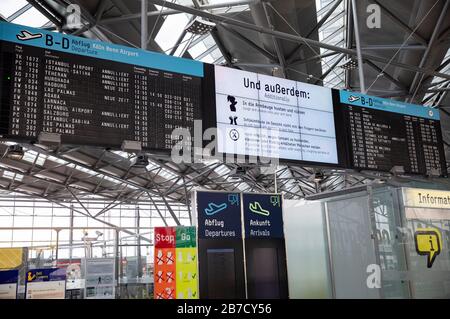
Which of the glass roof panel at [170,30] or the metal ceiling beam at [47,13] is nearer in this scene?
the metal ceiling beam at [47,13]

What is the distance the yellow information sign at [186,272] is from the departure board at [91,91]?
3.15m

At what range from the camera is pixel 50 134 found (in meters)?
5.93

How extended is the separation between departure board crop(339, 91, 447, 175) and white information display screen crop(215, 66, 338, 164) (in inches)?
22.4

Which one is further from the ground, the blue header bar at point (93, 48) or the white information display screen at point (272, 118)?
the blue header bar at point (93, 48)

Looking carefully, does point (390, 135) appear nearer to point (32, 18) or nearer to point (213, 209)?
point (213, 209)

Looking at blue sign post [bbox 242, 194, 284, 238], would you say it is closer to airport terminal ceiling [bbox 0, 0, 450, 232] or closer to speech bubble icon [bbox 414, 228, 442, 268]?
airport terminal ceiling [bbox 0, 0, 450, 232]

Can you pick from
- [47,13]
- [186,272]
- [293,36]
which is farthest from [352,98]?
[47,13]

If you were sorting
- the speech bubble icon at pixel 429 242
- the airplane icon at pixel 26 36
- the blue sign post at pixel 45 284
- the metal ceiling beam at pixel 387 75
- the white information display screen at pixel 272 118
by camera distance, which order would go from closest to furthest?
the airplane icon at pixel 26 36 < the white information display screen at pixel 272 118 < the speech bubble icon at pixel 429 242 < the blue sign post at pixel 45 284 < the metal ceiling beam at pixel 387 75

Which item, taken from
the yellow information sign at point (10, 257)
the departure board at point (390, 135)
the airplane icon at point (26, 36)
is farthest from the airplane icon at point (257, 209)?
the yellow information sign at point (10, 257)

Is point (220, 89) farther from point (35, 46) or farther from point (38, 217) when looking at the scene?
point (38, 217)

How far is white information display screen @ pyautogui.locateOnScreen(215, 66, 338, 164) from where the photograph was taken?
7.56 meters

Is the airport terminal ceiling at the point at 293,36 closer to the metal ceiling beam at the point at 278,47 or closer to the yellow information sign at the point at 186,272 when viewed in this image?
the metal ceiling beam at the point at 278,47

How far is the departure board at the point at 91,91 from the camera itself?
595cm

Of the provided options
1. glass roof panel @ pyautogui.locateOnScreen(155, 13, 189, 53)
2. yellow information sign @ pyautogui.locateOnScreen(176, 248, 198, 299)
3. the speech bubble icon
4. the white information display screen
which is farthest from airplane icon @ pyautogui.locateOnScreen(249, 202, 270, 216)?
glass roof panel @ pyautogui.locateOnScreen(155, 13, 189, 53)
